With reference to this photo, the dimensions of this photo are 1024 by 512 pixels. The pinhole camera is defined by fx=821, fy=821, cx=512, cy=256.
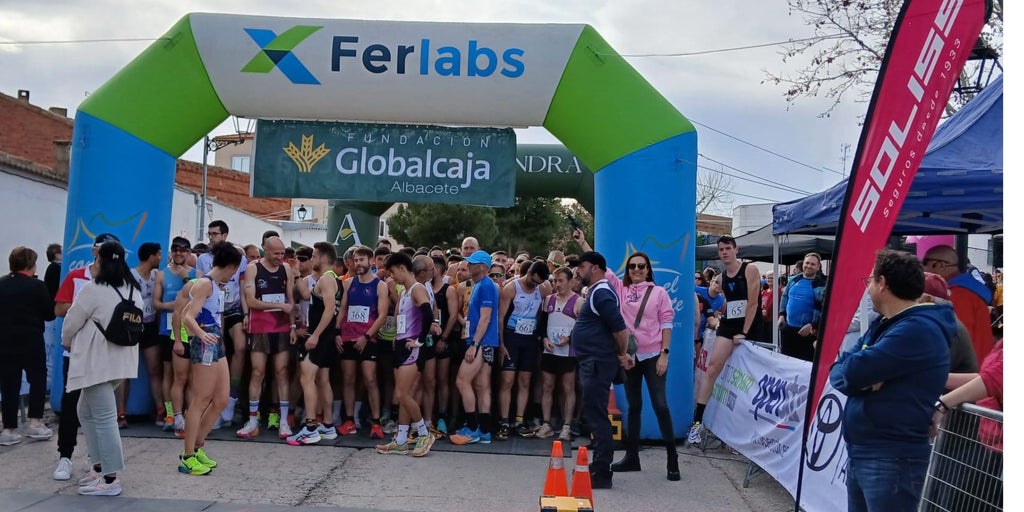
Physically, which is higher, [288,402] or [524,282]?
[524,282]

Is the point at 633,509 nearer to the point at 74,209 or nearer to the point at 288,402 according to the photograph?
the point at 288,402

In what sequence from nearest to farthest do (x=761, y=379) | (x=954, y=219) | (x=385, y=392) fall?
(x=761, y=379), (x=954, y=219), (x=385, y=392)

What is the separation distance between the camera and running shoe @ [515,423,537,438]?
8430 millimetres

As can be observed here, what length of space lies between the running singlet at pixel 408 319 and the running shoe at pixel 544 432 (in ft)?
5.52

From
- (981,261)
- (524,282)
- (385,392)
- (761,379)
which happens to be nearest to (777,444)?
(761,379)

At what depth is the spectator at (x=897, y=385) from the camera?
11.2ft

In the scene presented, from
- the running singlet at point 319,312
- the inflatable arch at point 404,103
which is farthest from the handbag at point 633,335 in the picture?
the running singlet at point 319,312

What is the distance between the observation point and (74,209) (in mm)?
8148

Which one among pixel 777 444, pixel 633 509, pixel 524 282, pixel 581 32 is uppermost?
pixel 581 32

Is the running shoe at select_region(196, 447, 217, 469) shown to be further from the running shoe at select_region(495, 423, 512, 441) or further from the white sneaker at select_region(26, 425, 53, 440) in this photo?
the running shoe at select_region(495, 423, 512, 441)

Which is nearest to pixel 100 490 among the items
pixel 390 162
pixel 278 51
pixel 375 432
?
pixel 375 432

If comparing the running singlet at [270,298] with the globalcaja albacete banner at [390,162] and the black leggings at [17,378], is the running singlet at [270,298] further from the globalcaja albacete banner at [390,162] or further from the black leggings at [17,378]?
the black leggings at [17,378]

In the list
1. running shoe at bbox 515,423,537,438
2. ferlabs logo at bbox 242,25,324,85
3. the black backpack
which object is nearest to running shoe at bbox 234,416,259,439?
the black backpack

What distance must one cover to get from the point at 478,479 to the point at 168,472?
97.6 inches
